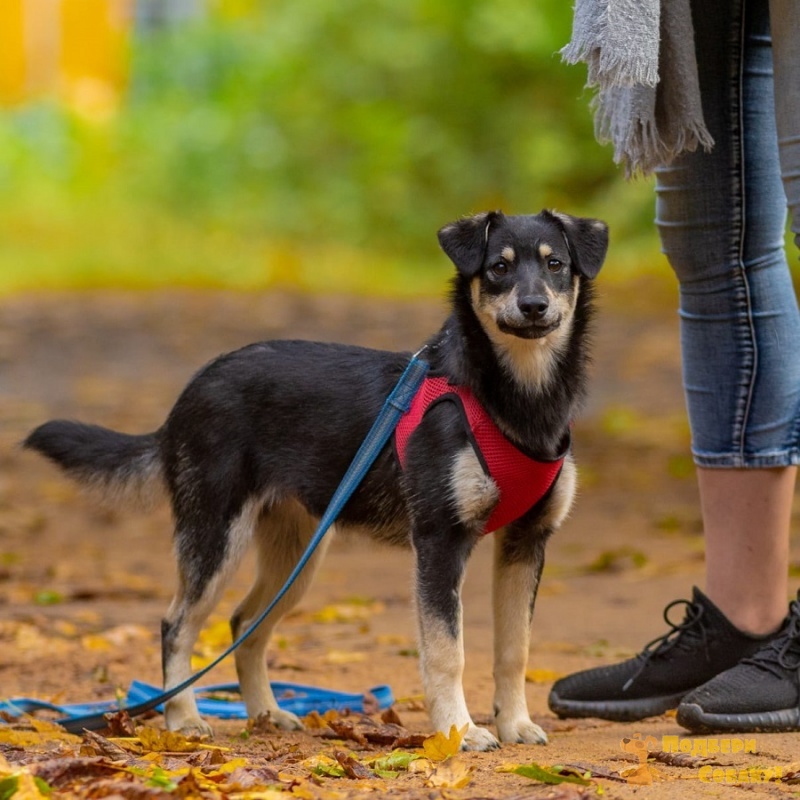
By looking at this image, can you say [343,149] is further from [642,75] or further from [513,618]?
[642,75]

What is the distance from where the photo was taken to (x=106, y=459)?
4625 millimetres

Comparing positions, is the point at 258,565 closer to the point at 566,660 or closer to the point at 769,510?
the point at 566,660

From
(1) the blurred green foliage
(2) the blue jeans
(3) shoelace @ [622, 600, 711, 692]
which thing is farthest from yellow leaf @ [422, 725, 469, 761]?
(1) the blurred green foliage

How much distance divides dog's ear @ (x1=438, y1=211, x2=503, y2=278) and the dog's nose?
0.21 metres

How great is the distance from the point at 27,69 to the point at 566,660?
27.1 metres

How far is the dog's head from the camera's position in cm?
394

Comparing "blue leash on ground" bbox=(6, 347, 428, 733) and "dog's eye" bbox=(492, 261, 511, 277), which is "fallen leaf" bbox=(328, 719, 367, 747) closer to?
"blue leash on ground" bbox=(6, 347, 428, 733)

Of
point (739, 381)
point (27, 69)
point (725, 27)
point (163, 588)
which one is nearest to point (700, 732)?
point (739, 381)

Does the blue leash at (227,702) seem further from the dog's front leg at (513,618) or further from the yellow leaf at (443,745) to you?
the yellow leaf at (443,745)

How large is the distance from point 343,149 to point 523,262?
2472cm

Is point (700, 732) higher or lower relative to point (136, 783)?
lower

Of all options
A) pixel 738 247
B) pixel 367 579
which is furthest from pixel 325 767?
pixel 367 579

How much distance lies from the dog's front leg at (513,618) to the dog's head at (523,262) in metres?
0.63

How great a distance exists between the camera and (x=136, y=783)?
2.91 metres
